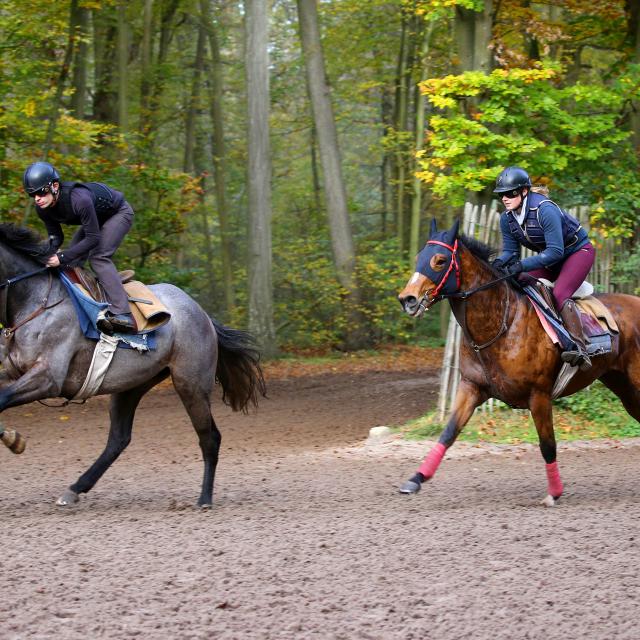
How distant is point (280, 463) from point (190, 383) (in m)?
2.97

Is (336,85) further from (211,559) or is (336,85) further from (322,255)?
(211,559)

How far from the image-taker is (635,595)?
504 cm

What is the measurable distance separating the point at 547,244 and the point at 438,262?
1.01 metres

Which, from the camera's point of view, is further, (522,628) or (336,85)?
(336,85)

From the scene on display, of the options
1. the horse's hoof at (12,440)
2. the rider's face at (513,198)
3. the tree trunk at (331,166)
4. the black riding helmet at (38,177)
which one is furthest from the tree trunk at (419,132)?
the horse's hoof at (12,440)

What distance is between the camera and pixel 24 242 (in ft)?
24.7

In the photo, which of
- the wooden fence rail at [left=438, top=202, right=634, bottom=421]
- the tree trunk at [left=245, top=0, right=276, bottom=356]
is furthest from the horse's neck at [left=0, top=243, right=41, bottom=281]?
→ the tree trunk at [left=245, top=0, right=276, bottom=356]

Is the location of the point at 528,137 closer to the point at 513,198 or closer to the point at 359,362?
the point at 513,198

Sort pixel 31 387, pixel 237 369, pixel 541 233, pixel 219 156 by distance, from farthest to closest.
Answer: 1. pixel 219 156
2. pixel 237 369
3. pixel 541 233
4. pixel 31 387

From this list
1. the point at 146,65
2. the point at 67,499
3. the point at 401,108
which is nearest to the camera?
the point at 67,499

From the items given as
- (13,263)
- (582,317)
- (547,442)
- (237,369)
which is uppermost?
(13,263)

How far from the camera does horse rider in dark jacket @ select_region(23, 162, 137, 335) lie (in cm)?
720

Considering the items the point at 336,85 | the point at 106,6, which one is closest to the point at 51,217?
the point at 106,6

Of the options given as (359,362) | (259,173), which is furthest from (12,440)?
(359,362)
